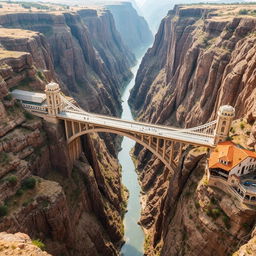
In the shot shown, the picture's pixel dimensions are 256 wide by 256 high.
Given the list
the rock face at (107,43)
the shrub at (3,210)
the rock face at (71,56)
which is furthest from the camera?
the rock face at (107,43)

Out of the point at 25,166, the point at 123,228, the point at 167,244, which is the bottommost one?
the point at 123,228

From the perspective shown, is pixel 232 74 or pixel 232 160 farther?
pixel 232 74

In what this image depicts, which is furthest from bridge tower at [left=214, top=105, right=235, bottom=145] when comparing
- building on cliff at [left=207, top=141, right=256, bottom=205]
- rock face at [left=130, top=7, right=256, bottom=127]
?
rock face at [left=130, top=7, right=256, bottom=127]

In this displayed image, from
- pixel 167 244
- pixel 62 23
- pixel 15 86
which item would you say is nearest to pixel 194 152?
pixel 167 244

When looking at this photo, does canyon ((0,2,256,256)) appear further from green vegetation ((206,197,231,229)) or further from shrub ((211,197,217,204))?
green vegetation ((206,197,231,229))

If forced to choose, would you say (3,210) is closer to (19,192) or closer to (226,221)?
(19,192)

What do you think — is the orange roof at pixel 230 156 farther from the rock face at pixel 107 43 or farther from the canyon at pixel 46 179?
the rock face at pixel 107 43

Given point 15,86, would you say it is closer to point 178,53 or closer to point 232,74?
point 232,74

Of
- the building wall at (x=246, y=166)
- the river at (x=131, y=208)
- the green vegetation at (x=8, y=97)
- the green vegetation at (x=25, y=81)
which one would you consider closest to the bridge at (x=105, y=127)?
the green vegetation at (x=8, y=97)
